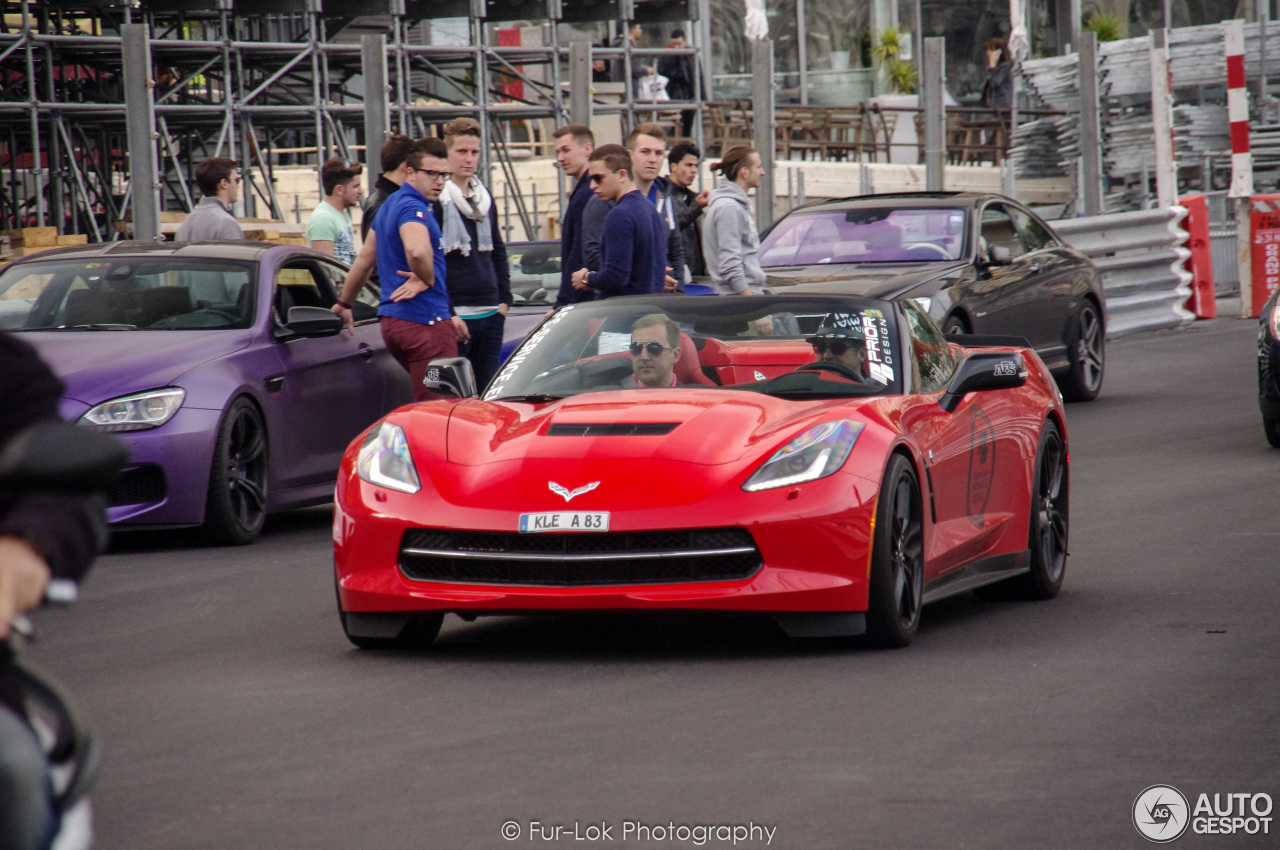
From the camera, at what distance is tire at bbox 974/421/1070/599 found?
25.1ft

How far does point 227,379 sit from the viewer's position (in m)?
9.52

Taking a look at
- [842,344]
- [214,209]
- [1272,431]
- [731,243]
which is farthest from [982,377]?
[214,209]

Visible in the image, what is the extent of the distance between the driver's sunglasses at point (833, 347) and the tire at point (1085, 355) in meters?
8.41

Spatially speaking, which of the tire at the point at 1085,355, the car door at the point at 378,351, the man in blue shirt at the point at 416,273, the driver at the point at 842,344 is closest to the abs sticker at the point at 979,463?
the driver at the point at 842,344

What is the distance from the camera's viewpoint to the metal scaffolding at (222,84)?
2109 cm

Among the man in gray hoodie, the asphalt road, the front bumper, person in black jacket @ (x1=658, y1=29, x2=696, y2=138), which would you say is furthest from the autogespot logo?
person in black jacket @ (x1=658, y1=29, x2=696, y2=138)

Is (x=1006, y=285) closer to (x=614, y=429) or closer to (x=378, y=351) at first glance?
(x=378, y=351)

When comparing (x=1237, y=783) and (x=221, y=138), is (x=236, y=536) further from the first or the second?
(x=221, y=138)

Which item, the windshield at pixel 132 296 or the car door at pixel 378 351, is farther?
the car door at pixel 378 351

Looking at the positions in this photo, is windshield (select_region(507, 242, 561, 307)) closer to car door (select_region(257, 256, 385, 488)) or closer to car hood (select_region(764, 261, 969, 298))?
car hood (select_region(764, 261, 969, 298))

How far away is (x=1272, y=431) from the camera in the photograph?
12.3 metres

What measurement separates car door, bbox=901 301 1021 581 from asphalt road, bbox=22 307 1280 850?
11.9 inches

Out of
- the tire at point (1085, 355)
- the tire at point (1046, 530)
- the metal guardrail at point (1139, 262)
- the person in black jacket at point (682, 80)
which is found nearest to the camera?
the tire at point (1046, 530)

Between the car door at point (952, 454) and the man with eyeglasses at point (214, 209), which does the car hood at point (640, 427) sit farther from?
the man with eyeglasses at point (214, 209)
